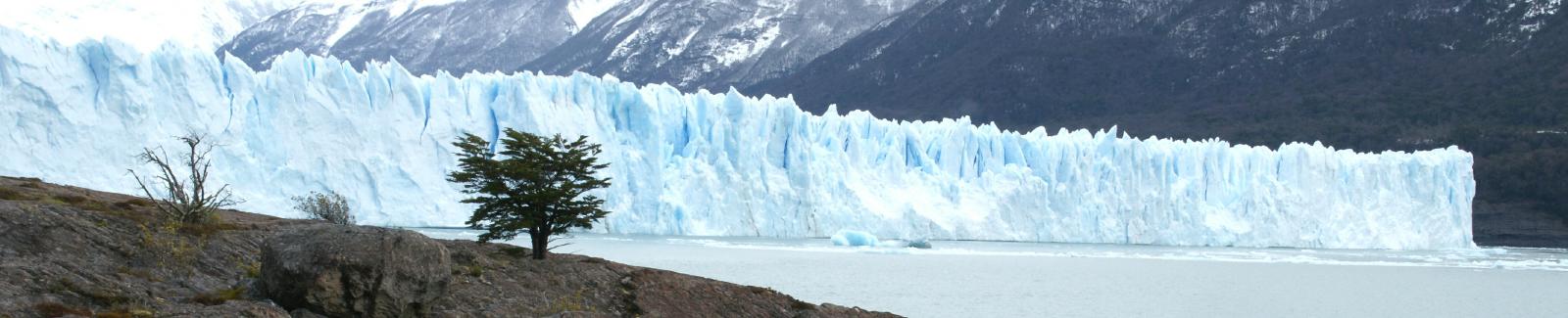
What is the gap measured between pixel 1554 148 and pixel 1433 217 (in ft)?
73.8

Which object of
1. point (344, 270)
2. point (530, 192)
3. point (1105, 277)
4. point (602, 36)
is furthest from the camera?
point (602, 36)

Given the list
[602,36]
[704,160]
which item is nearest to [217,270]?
[704,160]

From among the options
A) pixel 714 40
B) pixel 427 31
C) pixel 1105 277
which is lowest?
pixel 1105 277

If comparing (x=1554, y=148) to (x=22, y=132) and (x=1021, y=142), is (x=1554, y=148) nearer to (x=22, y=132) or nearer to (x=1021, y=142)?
(x=1021, y=142)

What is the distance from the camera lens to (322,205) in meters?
20.5

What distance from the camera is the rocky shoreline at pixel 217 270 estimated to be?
7.59 metres

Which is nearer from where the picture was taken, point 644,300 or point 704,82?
point 644,300

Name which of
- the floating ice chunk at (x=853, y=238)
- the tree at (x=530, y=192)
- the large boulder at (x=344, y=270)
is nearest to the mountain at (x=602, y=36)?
the floating ice chunk at (x=853, y=238)

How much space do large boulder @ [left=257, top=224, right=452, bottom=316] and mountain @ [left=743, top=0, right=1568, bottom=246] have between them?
2208 inches

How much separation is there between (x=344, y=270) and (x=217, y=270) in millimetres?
1661

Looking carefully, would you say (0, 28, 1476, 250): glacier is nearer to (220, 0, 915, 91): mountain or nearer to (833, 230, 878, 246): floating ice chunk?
(833, 230, 878, 246): floating ice chunk

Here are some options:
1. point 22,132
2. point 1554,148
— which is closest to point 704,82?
point 1554,148

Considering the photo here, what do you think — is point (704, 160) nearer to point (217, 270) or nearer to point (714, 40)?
point (217, 270)

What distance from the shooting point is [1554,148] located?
5766cm
